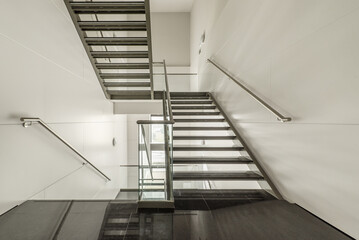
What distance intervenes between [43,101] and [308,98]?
3051 mm

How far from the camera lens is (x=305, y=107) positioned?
2.17 metres

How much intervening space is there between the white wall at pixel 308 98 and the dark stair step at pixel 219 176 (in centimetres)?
25

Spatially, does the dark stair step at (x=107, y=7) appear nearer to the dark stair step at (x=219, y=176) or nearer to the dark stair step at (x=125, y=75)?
the dark stair step at (x=125, y=75)

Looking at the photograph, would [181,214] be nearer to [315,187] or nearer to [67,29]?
[315,187]

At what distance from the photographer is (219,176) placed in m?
3.20

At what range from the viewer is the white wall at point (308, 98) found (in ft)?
5.54

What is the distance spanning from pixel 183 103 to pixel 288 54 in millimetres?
3400


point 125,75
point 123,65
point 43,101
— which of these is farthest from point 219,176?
point 125,75

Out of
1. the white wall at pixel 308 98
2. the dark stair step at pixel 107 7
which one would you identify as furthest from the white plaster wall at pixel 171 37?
the white wall at pixel 308 98

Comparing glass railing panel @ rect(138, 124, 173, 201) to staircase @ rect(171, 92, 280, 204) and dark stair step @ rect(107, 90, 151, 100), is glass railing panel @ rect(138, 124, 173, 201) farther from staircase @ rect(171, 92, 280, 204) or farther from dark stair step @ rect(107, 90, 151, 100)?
dark stair step @ rect(107, 90, 151, 100)

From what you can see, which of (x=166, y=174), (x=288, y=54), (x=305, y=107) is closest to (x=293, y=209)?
(x=305, y=107)

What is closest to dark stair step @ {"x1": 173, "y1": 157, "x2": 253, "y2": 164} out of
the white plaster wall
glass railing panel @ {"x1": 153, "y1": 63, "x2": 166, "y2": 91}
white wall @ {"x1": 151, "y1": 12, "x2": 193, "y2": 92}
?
glass railing panel @ {"x1": 153, "y1": 63, "x2": 166, "y2": 91}

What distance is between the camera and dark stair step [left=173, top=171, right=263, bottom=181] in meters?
3.09

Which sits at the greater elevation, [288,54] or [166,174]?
[288,54]
